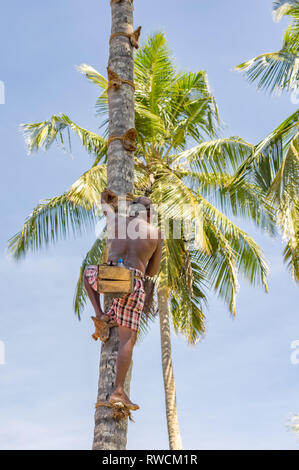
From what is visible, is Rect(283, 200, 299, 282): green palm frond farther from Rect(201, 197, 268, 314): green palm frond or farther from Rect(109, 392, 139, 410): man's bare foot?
Rect(109, 392, 139, 410): man's bare foot

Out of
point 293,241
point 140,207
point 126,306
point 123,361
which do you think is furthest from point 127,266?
point 293,241

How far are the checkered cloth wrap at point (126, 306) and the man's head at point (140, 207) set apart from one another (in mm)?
524

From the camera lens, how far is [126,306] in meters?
4.68

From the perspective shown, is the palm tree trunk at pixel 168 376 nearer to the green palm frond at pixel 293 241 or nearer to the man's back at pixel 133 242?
the green palm frond at pixel 293 241

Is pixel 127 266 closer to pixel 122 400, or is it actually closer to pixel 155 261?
pixel 155 261

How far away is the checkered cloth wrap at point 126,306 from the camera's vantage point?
4633 millimetres

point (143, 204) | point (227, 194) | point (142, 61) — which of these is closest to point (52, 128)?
point (142, 61)

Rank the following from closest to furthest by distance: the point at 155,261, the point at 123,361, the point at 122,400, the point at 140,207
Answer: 1. the point at 122,400
2. the point at 123,361
3. the point at 140,207
4. the point at 155,261

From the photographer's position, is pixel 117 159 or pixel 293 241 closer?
pixel 117 159

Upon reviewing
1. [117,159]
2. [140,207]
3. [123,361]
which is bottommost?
[123,361]

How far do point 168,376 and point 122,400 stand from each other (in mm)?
8270

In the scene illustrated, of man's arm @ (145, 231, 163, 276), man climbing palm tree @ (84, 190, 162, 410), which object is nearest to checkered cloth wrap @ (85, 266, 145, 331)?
man climbing palm tree @ (84, 190, 162, 410)

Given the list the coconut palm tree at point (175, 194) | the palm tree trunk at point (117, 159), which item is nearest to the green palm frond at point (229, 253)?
the coconut palm tree at point (175, 194)

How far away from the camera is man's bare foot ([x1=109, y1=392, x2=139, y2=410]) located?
14.2 feet
